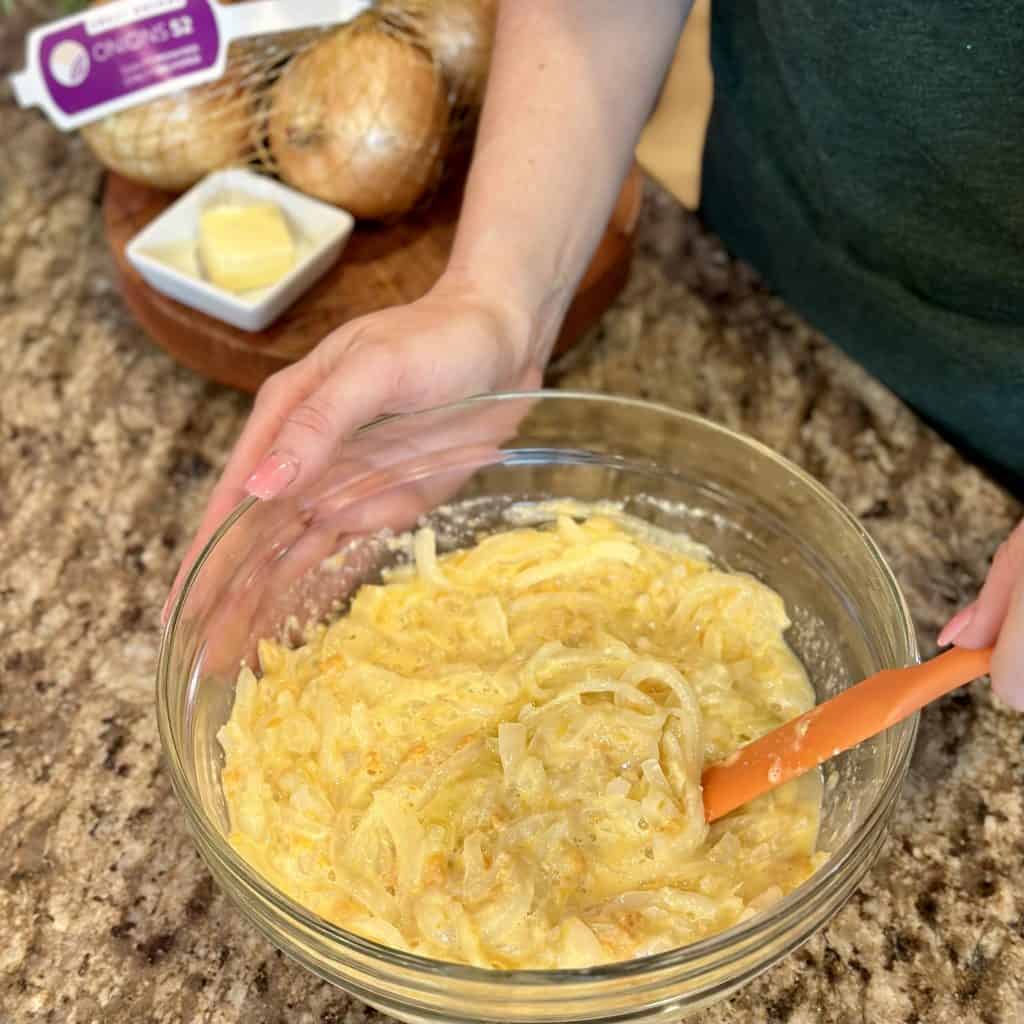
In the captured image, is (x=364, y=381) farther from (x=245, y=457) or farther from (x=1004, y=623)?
(x=1004, y=623)

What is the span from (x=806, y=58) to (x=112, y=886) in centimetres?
145

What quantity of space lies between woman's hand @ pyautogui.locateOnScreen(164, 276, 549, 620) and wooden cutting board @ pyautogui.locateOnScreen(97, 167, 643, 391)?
14.9 inches

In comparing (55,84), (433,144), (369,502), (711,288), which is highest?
(55,84)

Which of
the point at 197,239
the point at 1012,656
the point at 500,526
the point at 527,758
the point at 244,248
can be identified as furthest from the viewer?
the point at 197,239

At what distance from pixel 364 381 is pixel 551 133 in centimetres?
56

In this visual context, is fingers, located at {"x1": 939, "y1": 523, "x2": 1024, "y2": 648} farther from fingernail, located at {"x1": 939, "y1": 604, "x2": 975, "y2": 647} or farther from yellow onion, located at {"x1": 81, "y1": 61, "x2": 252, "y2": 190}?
yellow onion, located at {"x1": 81, "y1": 61, "x2": 252, "y2": 190}

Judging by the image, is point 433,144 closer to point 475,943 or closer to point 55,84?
point 55,84

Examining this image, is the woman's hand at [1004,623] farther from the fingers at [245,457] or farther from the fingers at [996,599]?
the fingers at [245,457]

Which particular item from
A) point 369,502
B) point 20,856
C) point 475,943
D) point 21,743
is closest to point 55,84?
point 369,502

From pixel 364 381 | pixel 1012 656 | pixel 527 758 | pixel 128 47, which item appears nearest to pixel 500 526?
pixel 364 381

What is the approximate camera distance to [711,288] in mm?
2164

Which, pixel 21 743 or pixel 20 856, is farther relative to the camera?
pixel 21 743

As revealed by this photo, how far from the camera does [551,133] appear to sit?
1.71 metres

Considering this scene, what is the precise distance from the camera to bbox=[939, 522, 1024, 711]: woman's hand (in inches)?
38.1
